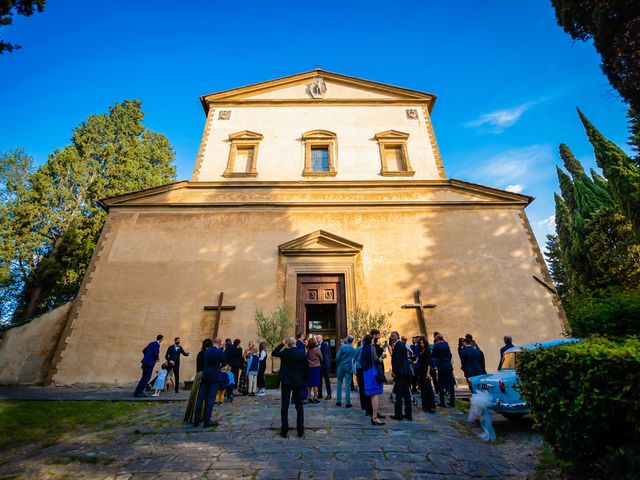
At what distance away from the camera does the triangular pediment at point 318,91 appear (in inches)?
720

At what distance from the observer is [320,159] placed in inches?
648

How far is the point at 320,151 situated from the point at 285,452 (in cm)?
1451

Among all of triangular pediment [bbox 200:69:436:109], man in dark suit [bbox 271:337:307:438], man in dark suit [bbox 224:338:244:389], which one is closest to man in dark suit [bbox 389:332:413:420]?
man in dark suit [bbox 271:337:307:438]

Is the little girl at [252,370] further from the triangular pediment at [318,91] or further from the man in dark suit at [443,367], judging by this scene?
the triangular pediment at [318,91]

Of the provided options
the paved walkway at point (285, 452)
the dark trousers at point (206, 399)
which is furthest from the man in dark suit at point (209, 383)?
the paved walkway at point (285, 452)

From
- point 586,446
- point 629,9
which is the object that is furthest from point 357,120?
point 586,446

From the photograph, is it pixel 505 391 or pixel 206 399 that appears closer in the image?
pixel 505 391

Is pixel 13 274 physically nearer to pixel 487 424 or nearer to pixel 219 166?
pixel 219 166

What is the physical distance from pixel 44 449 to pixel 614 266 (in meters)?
26.2

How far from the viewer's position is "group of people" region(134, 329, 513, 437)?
579 centimetres

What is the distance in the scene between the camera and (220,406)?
7.68 meters

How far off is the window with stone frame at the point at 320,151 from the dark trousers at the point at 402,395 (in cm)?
1117

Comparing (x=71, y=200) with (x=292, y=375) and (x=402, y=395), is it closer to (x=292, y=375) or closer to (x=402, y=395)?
(x=292, y=375)

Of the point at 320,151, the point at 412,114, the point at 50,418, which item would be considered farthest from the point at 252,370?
the point at 412,114
